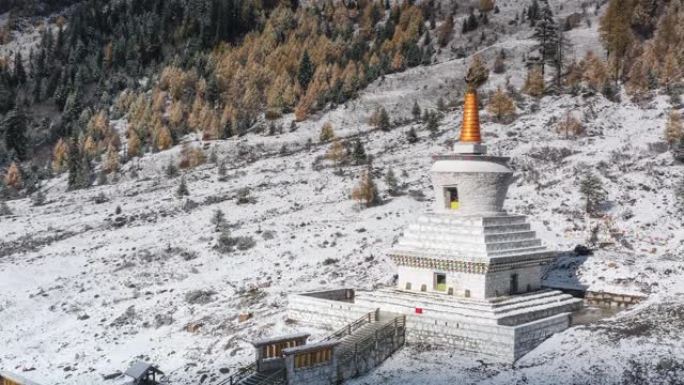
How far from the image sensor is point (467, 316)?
19.5m

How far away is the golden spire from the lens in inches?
906

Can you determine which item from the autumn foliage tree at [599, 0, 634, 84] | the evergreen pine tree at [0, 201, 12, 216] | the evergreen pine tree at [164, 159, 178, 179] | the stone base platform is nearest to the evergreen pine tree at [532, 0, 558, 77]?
the autumn foliage tree at [599, 0, 634, 84]

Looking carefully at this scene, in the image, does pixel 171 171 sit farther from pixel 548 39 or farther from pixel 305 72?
pixel 548 39

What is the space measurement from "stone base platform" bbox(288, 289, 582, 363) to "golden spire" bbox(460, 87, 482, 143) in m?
5.07

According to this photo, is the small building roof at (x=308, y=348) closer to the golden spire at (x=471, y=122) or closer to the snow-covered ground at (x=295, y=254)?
the snow-covered ground at (x=295, y=254)

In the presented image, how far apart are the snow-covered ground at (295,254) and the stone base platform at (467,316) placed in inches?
19.0

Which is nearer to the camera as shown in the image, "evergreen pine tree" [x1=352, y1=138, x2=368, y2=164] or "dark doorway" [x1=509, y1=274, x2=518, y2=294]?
"dark doorway" [x1=509, y1=274, x2=518, y2=294]

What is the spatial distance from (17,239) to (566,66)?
181 feet

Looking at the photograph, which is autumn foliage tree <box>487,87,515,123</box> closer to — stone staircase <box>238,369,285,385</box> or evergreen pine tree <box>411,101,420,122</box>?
evergreen pine tree <box>411,101,420,122</box>

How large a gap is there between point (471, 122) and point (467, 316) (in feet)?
21.9

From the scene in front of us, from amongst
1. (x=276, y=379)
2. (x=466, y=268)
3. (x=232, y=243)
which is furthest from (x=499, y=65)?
(x=276, y=379)

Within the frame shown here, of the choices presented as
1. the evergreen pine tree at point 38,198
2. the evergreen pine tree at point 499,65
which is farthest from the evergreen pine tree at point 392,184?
the evergreen pine tree at point 499,65

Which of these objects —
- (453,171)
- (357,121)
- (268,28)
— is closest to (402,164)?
(357,121)

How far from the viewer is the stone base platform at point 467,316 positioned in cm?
1889
